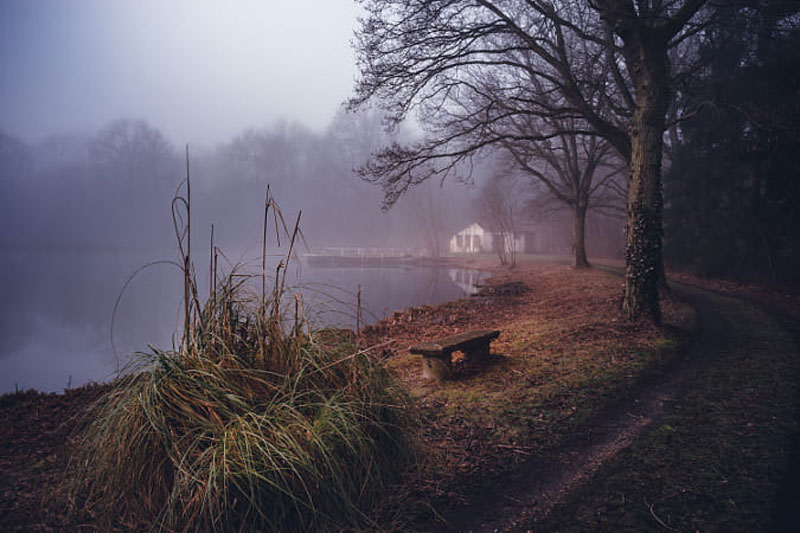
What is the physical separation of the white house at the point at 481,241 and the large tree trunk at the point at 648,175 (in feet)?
131

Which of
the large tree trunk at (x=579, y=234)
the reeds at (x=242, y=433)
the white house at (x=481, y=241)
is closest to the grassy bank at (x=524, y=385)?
the reeds at (x=242, y=433)

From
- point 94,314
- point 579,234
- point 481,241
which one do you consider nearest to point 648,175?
point 579,234

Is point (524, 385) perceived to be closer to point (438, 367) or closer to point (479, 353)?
point (479, 353)

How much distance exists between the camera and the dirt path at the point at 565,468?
2729 millimetres

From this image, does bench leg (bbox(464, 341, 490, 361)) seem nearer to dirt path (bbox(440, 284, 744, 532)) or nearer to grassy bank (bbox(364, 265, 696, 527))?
grassy bank (bbox(364, 265, 696, 527))

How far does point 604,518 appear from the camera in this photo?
2.68 m

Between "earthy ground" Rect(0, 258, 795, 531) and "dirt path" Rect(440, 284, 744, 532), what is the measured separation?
1 cm

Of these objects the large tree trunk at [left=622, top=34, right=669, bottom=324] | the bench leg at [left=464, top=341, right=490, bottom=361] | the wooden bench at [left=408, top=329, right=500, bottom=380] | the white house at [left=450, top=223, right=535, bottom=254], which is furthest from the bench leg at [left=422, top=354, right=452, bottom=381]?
the white house at [left=450, top=223, right=535, bottom=254]

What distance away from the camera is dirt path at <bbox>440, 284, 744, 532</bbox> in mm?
2729

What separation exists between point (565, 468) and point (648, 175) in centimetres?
593

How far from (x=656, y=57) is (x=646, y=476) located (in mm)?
7110

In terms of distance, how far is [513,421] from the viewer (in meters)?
4.04

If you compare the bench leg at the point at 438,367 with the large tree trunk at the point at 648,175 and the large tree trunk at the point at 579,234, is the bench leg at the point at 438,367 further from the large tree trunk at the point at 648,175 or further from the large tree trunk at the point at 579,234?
the large tree trunk at the point at 579,234

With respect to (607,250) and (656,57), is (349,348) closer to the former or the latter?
(656,57)
